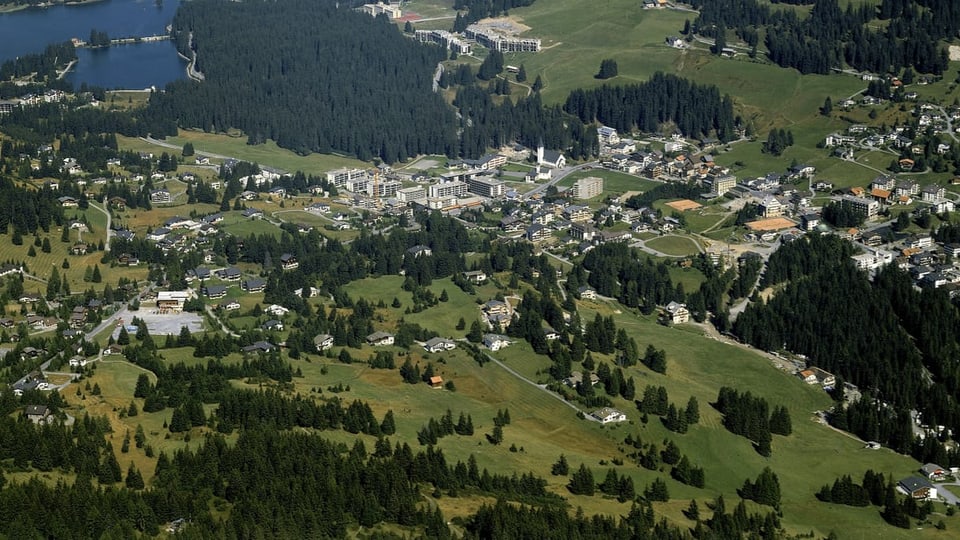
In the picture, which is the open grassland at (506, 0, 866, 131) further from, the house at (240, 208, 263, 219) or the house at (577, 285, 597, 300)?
A: the house at (240, 208, 263, 219)

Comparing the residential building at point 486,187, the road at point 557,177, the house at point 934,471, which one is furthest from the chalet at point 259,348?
the residential building at point 486,187

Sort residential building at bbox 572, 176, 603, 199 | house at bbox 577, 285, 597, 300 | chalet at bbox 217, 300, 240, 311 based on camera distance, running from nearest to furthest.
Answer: chalet at bbox 217, 300, 240, 311
house at bbox 577, 285, 597, 300
residential building at bbox 572, 176, 603, 199

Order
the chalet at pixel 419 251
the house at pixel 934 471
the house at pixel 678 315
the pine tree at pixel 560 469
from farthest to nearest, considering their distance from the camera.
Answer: the chalet at pixel 419 251
the house at pixel 678 315
the house at pixel 934 471
the pine tree at pixel 560 469

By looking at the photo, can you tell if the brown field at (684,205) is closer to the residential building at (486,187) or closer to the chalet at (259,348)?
the residential building at (486,187)

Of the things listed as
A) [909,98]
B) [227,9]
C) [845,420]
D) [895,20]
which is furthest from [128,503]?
[227,9]

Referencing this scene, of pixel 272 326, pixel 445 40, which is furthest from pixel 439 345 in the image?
pixel 445 40

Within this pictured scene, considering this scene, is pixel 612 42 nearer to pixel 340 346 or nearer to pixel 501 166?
pixel 501 166

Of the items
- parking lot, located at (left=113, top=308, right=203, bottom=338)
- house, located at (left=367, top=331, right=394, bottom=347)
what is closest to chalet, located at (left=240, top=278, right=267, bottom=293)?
parking lot, located at (left=113, top=308, right=203, bottom=338)
